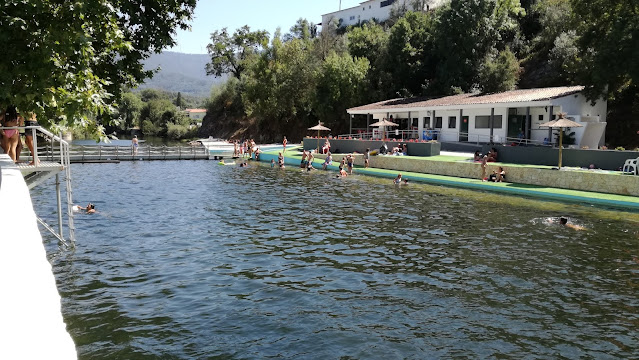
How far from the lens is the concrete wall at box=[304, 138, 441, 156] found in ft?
125

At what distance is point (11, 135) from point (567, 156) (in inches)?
1124

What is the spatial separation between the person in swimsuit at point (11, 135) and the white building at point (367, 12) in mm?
81739

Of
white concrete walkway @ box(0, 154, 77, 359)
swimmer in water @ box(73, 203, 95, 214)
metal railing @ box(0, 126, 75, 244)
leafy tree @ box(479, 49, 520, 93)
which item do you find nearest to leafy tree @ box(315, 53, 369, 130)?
leafy tree @ box(479, 49, 520, 93)

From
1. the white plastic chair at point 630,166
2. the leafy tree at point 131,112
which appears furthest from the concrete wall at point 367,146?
the leafy tree at point 131,112

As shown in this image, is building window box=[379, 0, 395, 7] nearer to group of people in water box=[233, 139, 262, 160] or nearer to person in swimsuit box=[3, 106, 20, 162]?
group of people in water box=[233, 139, 262, 160]

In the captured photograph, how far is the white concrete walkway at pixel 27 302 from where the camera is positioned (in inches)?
99.4

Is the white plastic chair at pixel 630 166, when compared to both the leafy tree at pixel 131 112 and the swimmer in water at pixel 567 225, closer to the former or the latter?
the swimmer in water at pixel 567 225

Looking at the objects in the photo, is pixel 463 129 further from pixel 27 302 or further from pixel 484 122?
pixel 27 302

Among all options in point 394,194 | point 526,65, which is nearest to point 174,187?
point 394,194

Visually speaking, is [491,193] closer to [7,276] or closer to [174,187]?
[174,187]

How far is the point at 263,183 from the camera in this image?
106ft

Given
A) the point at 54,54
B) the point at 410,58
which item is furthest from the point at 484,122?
the point at 54,54

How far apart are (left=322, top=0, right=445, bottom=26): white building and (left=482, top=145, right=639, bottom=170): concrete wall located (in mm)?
59514

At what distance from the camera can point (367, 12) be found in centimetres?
10325
